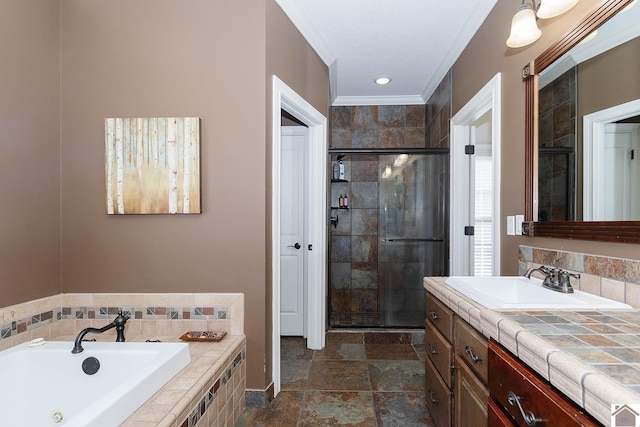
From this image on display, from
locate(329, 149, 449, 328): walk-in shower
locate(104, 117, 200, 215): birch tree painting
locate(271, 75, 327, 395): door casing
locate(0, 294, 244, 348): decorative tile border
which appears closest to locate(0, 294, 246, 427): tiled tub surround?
locate(0, 294, 244, 348): decorative tile border

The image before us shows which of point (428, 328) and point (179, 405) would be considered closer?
point (179, 405)

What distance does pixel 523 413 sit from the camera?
0.80m

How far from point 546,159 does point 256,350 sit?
189cm

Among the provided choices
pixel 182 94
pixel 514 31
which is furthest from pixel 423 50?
pixel 182 94

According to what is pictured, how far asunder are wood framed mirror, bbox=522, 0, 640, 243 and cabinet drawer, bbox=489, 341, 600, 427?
0.62 meters

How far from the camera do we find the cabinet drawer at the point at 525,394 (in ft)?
2.13

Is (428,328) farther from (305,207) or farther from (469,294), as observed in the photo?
(305,207)

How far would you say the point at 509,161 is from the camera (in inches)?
70.7

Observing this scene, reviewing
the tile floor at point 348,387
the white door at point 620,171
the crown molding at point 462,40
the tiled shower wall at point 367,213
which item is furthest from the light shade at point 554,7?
the tile floor at point 348,387

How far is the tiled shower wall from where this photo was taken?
10.8 ft

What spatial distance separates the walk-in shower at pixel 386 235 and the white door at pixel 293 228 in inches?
13.3

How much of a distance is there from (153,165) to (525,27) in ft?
6.81

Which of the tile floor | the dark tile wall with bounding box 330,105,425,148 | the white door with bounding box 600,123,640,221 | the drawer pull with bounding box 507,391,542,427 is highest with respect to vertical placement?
the dark tile wall with bounding box 330,105,425,148

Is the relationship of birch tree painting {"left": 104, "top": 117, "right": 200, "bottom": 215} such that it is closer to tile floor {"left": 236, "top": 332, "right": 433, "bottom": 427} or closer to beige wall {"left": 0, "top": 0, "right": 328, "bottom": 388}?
beige wall {"left": 0, "top": 0, "right": 328, "bottom": 388}
